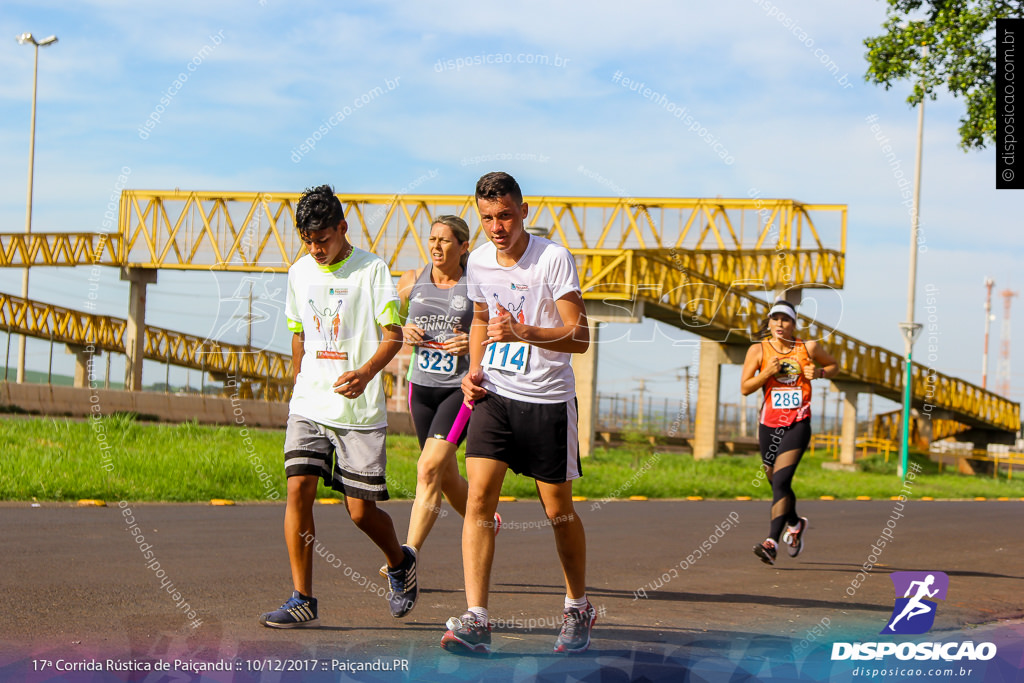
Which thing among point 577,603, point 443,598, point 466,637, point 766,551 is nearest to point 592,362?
point 766,551

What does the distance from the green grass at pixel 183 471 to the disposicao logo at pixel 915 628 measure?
7227 mm

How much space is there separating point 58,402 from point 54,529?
16849mm

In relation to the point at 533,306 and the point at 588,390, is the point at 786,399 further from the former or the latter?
the point at 588,390

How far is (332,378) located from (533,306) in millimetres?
1055

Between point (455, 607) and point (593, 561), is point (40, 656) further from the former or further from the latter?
point (593, 561)

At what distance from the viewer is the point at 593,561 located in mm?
→ 9578

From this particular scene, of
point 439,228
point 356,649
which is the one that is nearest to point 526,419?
point 356,649

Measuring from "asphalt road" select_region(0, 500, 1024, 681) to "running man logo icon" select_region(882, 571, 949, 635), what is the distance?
100 mm

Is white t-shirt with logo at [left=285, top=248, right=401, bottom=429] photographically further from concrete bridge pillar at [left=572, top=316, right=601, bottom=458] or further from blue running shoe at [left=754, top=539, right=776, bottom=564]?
concrete bridge pillar at [left=572, top=316, right=601, bottom=458]

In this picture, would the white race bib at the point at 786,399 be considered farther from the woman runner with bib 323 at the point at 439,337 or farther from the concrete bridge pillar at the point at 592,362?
the concrete bridge pillar at the point at 592,362

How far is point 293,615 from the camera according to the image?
6008mm

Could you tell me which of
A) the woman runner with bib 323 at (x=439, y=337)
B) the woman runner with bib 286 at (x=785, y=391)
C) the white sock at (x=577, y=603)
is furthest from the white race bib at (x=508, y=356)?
the woman runner with bib 286 at (x=785, y=391)

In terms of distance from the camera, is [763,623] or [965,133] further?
[965,133]

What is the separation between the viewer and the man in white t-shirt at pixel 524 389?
18.9ft
